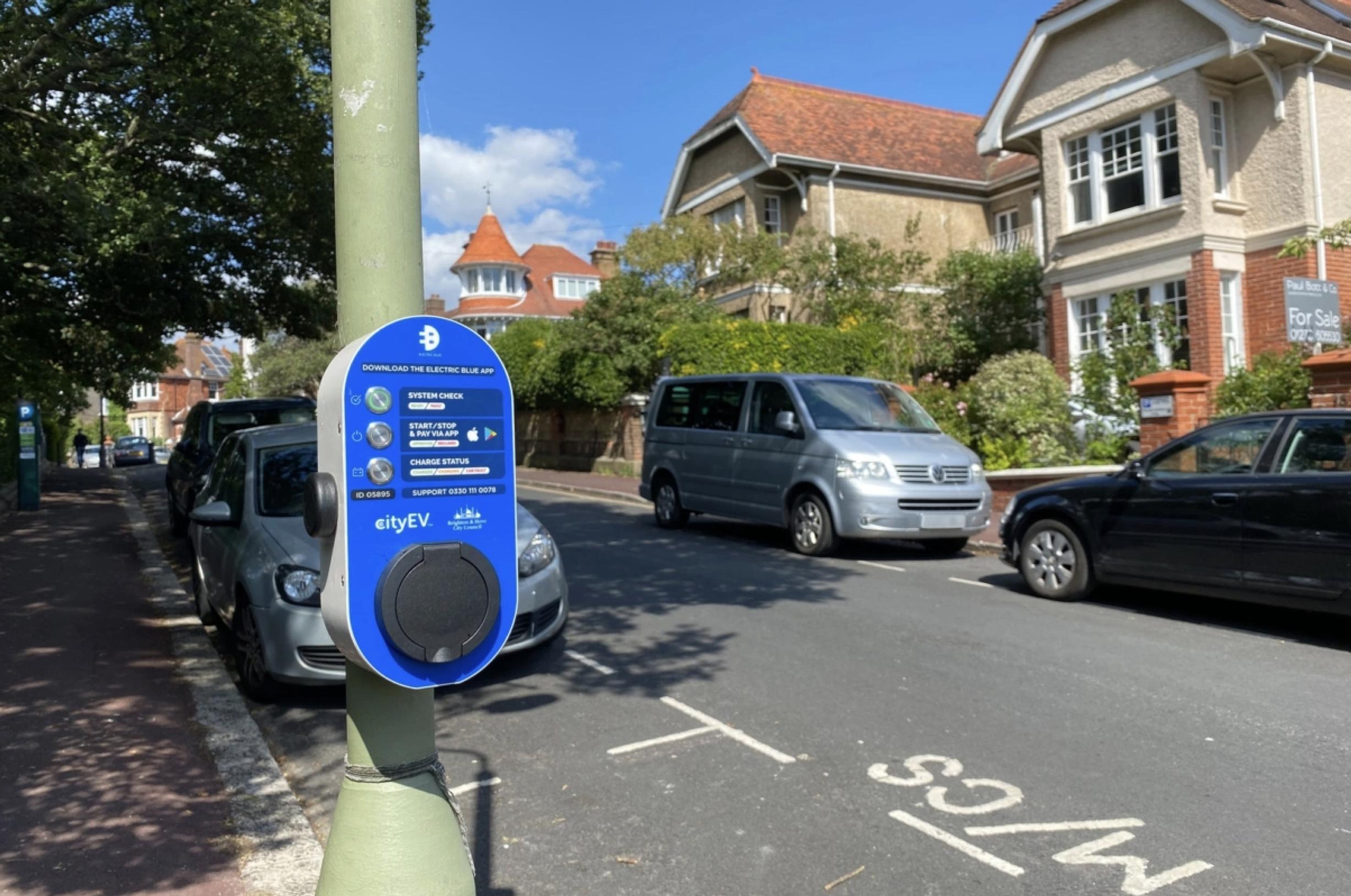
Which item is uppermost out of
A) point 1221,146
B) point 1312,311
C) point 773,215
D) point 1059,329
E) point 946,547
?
point 773,215

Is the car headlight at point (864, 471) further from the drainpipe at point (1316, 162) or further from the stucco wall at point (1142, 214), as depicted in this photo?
the drainpipe at point (1316, 162)

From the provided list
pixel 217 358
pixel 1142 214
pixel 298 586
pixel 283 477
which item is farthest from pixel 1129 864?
pixel 217 358

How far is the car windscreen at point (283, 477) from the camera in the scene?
7.03m

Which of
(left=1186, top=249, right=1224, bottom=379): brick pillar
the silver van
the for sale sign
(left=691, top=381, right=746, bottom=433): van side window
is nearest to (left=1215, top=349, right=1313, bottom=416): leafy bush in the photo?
the for sale sign

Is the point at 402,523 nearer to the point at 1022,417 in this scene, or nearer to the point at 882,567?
the point at 882,567

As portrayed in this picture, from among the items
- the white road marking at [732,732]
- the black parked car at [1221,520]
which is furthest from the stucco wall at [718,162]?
the white road marking at [732,732]

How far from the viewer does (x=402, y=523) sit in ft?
7.77

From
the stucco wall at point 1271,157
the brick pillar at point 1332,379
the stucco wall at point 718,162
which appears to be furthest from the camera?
the stucco wall at point 718,162

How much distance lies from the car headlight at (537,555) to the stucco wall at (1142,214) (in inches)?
568

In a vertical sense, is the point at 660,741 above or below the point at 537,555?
below

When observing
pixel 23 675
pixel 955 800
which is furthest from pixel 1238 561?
pixel 23 675

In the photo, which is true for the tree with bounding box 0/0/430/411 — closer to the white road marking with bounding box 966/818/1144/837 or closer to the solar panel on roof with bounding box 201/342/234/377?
the white road marking with bounding box 966/818/1144/837

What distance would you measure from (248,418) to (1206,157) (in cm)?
1519

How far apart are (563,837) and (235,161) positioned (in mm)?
14207
